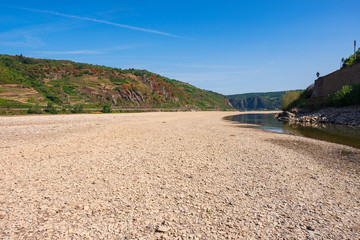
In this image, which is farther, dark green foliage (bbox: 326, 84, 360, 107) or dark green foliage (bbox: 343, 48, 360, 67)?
dark green foliage (bbox: 343, 48, 360, 67)

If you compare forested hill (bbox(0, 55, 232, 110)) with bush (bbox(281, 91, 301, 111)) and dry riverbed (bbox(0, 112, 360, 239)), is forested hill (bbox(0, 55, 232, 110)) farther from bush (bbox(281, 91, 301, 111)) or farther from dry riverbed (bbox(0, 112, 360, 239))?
bush (bbox(281, 91, 301, 111))

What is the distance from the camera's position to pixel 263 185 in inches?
250

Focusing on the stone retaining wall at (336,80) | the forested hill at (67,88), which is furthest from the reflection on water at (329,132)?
the forested hill at (67,88)

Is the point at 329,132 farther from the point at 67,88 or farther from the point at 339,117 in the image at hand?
the point at 67,88

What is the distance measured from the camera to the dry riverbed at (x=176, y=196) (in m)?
4.02

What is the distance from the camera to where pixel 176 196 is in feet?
18.1

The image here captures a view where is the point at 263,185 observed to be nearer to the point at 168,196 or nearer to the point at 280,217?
the point at 280,217

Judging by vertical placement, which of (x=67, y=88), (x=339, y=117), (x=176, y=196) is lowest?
(x=176, y=196)

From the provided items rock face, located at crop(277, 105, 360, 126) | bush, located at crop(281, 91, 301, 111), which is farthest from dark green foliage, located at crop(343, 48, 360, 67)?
rock face, located at crop(277, 105, 360, 126)

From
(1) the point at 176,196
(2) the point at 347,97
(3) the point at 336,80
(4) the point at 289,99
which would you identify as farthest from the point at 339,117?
(1) the point at 176,196

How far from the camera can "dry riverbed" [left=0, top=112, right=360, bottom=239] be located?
402cm

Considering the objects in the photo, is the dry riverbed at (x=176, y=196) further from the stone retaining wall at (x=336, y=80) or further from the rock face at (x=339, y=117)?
the stone retaining wall at (x=336, y=80)

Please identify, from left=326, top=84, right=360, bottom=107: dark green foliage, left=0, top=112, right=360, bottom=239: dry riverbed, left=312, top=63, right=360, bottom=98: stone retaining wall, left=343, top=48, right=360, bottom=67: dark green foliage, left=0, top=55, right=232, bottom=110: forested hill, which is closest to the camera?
left=0, top=112, right=360, bottom=239: dry riverbed

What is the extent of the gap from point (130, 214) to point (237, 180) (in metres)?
3.84
